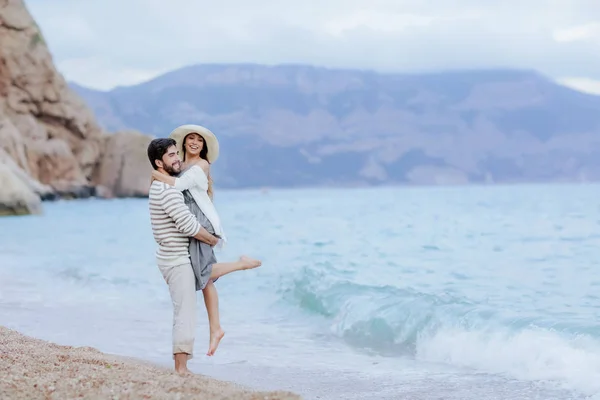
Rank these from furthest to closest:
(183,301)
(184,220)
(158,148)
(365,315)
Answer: (365,315), (183,301), (158,148), (184,220)

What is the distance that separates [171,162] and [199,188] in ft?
0.88

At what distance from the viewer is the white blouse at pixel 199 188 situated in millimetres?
5809

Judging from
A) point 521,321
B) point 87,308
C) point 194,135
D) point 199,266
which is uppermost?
point 194,135

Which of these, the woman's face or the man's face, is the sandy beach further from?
the woman's face

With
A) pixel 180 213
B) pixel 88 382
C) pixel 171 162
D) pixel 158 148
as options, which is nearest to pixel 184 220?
pixel 180 213

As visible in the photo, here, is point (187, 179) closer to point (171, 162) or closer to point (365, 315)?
point (171, 162)

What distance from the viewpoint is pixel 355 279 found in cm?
1476

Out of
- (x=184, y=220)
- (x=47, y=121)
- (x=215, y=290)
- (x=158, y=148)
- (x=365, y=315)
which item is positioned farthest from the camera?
(x=47, y=121)

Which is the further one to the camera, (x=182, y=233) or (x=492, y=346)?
(x=492, y=346)

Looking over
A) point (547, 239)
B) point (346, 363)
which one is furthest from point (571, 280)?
point (547, 239)

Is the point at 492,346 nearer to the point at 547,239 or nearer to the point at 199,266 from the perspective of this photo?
the point at 199,266

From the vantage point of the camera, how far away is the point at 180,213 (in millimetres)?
5691

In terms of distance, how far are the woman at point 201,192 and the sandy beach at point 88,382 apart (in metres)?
0.76

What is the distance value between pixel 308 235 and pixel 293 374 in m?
21.7
